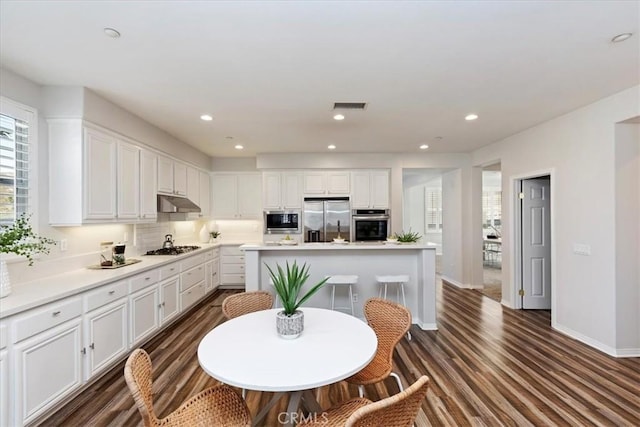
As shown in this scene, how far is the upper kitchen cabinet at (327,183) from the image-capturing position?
19.2 ft

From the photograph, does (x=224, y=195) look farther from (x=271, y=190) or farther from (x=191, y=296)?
(x=191, y=296)

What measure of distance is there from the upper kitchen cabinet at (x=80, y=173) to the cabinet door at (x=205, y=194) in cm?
251

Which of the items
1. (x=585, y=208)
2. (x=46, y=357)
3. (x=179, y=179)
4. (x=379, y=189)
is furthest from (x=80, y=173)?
(x=585, y=208)

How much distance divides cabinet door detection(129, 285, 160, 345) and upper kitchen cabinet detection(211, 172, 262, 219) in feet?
9.51

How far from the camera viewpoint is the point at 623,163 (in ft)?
10.1

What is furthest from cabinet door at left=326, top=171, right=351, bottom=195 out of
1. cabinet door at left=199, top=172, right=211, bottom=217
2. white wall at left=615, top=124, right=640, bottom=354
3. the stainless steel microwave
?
white wall at left=615, top=124, right=640, bottom=354

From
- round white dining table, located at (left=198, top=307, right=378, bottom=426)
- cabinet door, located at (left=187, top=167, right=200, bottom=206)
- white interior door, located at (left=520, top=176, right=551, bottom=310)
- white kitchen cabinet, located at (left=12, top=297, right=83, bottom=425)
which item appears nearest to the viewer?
round white dining table, located at (left=198, top=307, right=378, bottom=426)

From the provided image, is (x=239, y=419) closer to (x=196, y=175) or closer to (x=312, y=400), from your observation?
(x=312, y=400)

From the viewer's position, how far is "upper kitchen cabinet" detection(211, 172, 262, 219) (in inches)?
246

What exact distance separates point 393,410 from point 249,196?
5524mm

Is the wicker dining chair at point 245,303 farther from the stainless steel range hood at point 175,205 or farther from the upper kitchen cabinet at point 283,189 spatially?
the upper kitchen cabinet at point 283,189

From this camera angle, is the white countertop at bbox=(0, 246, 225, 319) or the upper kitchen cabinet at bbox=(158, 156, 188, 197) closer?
the white countertop at bbox=(0, 246, 225, 319)

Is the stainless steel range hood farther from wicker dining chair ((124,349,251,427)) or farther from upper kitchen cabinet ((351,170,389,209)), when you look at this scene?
wicker dining chair ((124,349,251,427))

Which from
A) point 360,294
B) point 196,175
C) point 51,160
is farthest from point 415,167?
point 51,160
